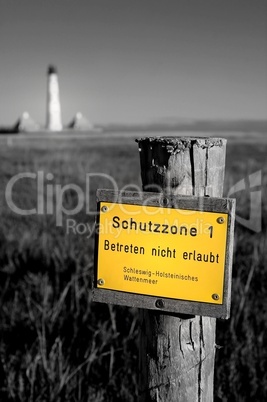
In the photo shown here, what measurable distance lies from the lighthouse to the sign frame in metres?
36.5

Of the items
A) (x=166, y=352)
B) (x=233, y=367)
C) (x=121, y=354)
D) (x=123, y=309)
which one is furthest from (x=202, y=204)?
(x=123, y=309)

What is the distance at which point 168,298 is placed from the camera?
1159 millimetres

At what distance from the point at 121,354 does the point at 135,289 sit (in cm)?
129

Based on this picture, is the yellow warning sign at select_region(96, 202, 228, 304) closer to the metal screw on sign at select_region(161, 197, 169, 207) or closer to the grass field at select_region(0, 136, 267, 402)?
the metal screw on sign at select_region(161, 197, 169, 207)

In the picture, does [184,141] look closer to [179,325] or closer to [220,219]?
[220,219]

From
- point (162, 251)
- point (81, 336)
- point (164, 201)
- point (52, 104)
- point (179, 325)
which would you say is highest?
point (52, 104)

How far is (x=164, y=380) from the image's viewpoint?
1.23 meters

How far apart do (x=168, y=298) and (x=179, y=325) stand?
95 mm

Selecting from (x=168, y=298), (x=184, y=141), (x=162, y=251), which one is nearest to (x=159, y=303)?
(x=168, y=298)

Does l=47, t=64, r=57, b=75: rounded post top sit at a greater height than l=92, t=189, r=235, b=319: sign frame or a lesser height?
greater

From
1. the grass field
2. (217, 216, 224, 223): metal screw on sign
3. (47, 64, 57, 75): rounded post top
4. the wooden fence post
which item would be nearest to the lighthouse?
(47, 64, 57, 75): rounded post top

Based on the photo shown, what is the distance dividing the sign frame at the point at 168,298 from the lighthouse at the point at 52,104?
36.5 m

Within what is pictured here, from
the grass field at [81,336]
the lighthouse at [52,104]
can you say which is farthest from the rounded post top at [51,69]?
the grass field at [81,336]

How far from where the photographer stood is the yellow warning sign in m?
1.12
